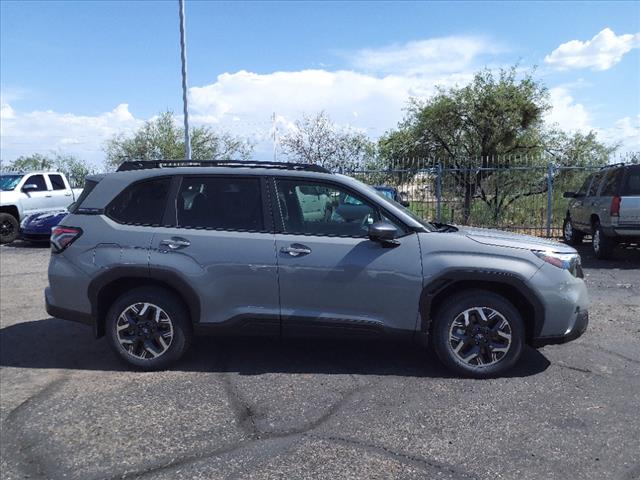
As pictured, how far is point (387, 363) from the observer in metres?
5.05

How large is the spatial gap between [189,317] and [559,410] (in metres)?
2.96

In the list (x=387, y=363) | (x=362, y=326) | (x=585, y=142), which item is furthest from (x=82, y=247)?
(x=585, y=142)

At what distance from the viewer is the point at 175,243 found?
15.6ft

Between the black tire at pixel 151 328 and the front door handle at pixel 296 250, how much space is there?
1.03 meters

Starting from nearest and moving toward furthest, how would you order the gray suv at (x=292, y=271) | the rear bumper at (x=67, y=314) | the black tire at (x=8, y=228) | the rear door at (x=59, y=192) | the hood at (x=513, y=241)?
the gray suv at (x=292, y=271) → the hood at (x=513, y=241) → the rear bumper at (x=67, y=314) → the black tire at (x=8, y=228) → the rear door at (x=59, y=192)

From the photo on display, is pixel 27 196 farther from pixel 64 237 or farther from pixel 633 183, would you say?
pixel 633 183

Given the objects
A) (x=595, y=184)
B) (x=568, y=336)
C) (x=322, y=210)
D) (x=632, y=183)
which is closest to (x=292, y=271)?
A: (x=322, y=210)

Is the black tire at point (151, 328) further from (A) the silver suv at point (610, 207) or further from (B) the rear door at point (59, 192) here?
(B) the rear door at point (59, 192)

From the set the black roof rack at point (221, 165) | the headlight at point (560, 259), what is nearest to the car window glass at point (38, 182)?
the black roof rack at point (221, 165)

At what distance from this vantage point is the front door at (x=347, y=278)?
456 centimetres

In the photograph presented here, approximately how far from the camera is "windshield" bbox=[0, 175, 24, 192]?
15.5 meters

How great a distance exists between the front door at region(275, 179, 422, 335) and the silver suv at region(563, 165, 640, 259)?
23.8 ft

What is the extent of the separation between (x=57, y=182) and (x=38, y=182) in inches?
19.8

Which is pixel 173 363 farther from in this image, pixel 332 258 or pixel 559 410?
pixel 559 410
